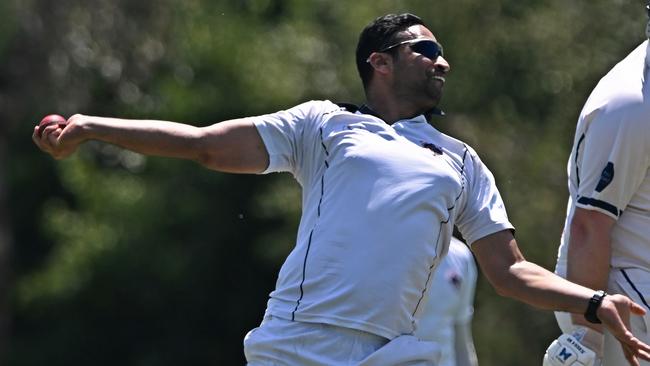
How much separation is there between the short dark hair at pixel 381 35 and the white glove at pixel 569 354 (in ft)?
3.98

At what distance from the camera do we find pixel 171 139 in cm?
528

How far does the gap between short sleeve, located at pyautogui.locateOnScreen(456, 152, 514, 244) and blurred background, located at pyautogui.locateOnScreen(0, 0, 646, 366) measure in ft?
26.6

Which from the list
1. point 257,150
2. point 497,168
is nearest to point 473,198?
point 257,150

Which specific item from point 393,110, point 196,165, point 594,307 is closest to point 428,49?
point 393,110

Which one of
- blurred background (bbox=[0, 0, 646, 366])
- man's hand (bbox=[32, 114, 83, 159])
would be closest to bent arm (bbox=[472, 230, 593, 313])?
man's hand (bbox=[32, 114, 83, 159])

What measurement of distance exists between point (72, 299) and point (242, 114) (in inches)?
149

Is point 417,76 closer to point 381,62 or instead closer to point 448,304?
point 381,62

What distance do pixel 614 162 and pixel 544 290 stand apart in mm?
582

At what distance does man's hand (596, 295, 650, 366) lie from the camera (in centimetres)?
507

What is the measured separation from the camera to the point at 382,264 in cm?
522

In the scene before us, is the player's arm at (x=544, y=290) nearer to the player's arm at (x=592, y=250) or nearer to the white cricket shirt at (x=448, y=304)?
the player's arm at (x=592, y=250)

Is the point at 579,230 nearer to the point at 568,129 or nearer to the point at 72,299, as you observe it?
the point at 568,129

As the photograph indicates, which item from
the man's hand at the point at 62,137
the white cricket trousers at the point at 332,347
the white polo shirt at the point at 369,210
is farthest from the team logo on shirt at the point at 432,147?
the man's hand at the point at 62,137

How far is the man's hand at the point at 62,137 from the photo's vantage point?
5.21 m
